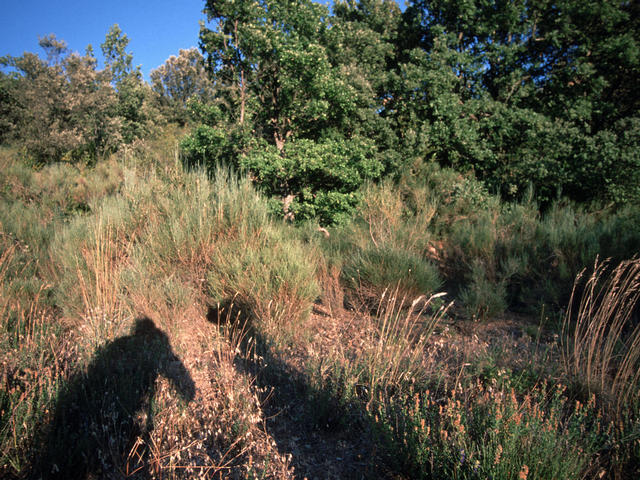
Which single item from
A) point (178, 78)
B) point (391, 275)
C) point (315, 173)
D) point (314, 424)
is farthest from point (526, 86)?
point (178, 78)

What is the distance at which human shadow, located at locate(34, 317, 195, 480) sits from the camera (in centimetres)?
241

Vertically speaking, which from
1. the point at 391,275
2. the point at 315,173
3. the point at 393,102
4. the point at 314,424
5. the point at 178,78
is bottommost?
the point at 314,424

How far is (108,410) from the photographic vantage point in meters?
2.77

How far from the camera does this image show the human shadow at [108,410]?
241 centimetres

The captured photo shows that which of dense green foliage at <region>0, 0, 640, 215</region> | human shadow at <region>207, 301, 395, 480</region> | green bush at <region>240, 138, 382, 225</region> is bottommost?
human shadow at <region>207, 301, 395, 480</region>

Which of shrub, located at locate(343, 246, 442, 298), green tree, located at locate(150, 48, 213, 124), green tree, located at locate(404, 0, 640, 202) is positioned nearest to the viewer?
shrub, located at locate(343, 246, 442, 298)

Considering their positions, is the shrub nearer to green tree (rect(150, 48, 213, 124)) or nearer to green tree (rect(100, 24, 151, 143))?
green tree (rect(100, 24, 151, 143))

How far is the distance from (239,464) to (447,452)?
1.30m

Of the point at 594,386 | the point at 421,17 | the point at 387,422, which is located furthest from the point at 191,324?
the point at 421,17

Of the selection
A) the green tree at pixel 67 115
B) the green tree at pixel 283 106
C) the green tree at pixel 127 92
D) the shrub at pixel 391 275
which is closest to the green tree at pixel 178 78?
the green tree at pixel 127 92

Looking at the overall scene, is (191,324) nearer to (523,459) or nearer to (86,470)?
(86,470)

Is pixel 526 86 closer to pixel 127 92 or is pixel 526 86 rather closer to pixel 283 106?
pixel 283 106

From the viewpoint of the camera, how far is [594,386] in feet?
9.65

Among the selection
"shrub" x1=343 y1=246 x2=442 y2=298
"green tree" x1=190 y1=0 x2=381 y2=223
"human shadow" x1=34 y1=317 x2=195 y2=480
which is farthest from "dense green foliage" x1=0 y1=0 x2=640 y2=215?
"human shadow" x1=34 y1=317 x2=195 y2=480
